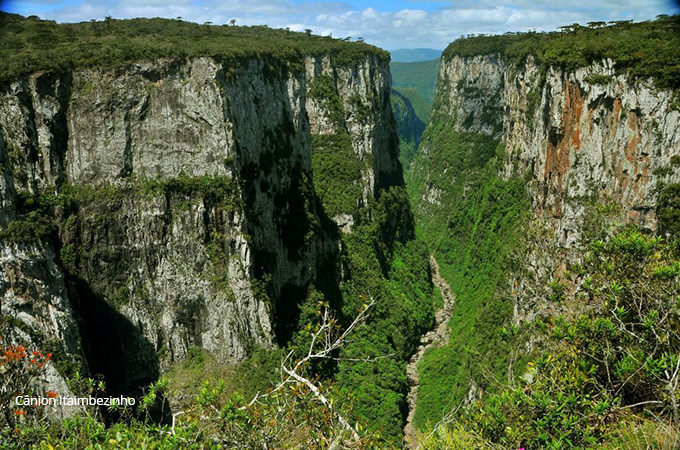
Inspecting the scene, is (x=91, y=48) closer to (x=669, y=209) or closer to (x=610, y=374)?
(x=610, y=374)

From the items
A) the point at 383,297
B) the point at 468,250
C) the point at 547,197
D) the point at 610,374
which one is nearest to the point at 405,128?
the point at 468,250

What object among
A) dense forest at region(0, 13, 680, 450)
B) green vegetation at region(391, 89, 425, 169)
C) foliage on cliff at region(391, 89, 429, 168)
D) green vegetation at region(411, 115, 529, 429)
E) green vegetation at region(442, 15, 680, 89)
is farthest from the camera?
foliage on cliff at region(391, 89, 429, 168)

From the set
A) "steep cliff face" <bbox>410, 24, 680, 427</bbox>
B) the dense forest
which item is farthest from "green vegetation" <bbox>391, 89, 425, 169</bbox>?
"steep cliff face" <bbox>410, 24, 680, 427</bbox>

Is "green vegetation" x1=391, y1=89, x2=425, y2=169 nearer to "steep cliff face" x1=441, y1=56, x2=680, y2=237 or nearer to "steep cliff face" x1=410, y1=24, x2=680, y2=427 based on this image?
"steep cliff face" x1=410, y1=24, x2=680, y2=427

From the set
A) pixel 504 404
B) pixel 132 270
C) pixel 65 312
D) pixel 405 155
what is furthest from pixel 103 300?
pixel 405 155

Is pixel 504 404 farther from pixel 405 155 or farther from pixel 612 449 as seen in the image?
pixel 405 155

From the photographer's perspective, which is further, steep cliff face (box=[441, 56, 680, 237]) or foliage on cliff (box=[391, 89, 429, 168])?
foliage on cliff (box=[391, 89, 429, 168])

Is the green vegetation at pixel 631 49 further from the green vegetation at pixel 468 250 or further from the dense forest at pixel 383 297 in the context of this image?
the green vegetation at pixel 468 250
